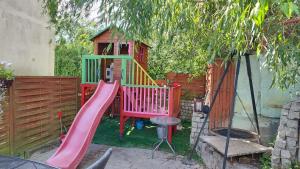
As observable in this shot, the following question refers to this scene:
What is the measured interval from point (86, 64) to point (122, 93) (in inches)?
59.7

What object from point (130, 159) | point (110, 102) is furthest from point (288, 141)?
point (110, 102)

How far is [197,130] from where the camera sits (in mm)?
5891

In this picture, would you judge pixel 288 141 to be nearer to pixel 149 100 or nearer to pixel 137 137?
pixel 149 100

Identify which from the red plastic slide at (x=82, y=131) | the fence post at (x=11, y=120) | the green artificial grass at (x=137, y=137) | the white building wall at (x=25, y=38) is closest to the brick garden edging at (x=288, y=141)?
the green artificial grass at (x=137, y=137)

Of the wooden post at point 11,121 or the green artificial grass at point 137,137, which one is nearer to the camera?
the wooden post at point 11,121

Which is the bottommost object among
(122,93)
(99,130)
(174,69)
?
(99,130)

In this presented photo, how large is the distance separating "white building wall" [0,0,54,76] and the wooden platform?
418 cm

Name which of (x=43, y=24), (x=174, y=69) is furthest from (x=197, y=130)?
(x=43, y=24)

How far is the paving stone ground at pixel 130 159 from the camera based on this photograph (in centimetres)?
488

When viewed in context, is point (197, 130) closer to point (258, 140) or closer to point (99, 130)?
point (258, 140)

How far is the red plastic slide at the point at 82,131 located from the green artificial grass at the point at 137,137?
93 centimetres

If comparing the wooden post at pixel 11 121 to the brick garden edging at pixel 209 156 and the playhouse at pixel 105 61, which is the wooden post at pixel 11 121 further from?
the brick garden edging at pixel 209 156

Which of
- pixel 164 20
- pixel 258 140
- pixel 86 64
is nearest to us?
pixel 164 20

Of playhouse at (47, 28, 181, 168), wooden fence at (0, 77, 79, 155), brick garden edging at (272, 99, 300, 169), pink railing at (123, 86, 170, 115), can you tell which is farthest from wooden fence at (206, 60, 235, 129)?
wooden fence at (0, 77, 79, 155)
